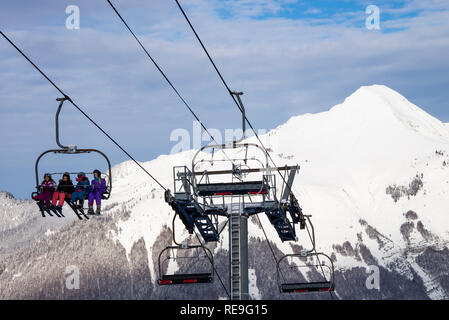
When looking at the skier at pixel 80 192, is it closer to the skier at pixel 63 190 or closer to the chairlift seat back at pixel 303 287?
the skier at pixel 63 190

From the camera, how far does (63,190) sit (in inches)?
1373

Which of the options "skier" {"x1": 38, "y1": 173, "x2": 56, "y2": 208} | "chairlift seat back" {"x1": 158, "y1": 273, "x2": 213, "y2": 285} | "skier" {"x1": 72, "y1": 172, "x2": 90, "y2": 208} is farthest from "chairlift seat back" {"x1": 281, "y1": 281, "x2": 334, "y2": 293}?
"skier" {"x1": 38, "y1": 173, "x2": 56, "y2": 208}

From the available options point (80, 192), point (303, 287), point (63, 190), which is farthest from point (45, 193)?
point (303, 287)

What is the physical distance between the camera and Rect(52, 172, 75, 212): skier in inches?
1346

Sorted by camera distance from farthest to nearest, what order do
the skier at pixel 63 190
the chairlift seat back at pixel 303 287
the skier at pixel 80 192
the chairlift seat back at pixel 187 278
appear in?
the chairlift seat back at pixel 303 287 → the chairlift seat back at pixel 187 278 → the skier at pixel 80 192 → the skier at pixel 63 190

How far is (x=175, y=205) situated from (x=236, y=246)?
13.0 feet

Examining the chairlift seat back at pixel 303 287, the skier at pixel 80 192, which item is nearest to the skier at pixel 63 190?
the skier at pixel 80 192

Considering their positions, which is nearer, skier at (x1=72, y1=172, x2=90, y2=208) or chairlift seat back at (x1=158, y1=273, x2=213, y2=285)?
skier at (x1=72, y1=172, x2=90, y2=208)

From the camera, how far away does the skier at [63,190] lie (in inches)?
1346

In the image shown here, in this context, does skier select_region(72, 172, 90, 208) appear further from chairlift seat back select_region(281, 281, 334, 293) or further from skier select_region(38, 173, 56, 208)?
chairlift seat back select_region(281, 281, 334, 293)

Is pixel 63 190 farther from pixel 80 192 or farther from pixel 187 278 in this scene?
pixel 187 278
